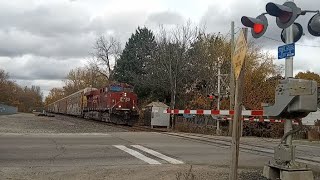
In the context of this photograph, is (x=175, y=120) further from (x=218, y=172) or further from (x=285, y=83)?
(x=285, y=83)

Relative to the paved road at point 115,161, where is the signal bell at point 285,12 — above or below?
above

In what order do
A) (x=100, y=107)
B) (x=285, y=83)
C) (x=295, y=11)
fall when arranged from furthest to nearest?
1. (x=100, y=107)
2. (x=295, y=11)
3. (x=285, y=83)

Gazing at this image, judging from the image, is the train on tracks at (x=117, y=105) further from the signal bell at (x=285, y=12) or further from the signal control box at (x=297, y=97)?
the signal control box at (x=297, y=97)

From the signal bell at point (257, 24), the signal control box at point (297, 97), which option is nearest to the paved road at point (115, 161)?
the signal control box at point (297, 97)

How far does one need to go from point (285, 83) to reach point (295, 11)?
5.35 ft

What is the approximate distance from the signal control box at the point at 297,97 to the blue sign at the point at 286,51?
1.30 m

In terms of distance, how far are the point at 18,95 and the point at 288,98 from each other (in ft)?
438

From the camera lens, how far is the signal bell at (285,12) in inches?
315

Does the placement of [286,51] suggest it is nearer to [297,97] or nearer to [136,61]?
[297,97]

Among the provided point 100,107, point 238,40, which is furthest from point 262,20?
point 100,107

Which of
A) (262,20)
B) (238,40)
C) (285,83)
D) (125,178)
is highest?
(262,20)

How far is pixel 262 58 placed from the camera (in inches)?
1619

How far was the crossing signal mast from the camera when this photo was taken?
7098mm

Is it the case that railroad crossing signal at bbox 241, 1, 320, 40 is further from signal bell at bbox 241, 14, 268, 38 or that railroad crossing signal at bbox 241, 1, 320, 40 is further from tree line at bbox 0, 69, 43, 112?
tree line at bbox 0, 69, 43, 112
